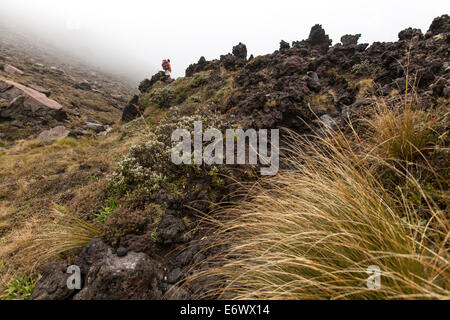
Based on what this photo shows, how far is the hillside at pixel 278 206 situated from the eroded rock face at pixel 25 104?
1106 cm

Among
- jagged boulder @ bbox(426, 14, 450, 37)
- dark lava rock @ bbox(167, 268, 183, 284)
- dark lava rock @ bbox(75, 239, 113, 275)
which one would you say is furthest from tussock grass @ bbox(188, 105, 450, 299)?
jagged boulder @ bbox(426, 14, 450, 37)

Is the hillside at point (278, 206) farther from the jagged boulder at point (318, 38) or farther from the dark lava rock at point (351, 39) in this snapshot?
the jagged boulder at point (318, 38)

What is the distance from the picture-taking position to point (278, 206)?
2.32 m

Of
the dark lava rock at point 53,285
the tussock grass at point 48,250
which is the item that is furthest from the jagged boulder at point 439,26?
the dark lava rock at point 53,285

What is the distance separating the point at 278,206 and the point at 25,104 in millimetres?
22567

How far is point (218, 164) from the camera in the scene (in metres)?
4.04

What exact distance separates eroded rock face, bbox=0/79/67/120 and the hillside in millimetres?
11058

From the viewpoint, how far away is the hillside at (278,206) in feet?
4.94

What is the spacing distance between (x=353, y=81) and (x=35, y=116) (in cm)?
2185

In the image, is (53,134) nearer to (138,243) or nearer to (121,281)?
(138,243)

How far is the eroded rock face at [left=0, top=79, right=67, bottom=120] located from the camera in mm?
15547

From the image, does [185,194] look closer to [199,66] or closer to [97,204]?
[97,204]

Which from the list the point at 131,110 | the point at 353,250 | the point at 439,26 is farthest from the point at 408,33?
the point at 131,110
